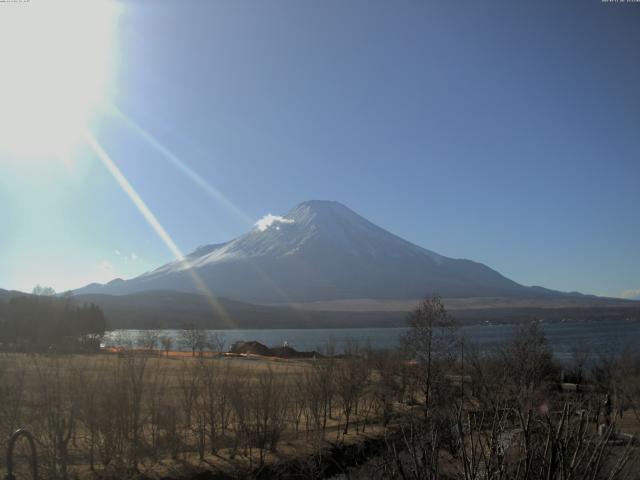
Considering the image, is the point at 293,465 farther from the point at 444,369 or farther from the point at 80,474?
the point at 444,369

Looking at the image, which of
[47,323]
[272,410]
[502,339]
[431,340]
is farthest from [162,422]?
[502,339]

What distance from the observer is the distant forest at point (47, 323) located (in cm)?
5175

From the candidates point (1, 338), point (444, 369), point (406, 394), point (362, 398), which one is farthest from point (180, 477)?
point (1, 338)

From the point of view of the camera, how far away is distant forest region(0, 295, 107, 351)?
51.8m

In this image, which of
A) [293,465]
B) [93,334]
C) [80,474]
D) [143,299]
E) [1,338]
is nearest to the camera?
[80,474]

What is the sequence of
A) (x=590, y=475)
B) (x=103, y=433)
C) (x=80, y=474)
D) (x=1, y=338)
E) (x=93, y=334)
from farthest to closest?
1. (x=93, y=334)
2. (x=1, y=338)
3. (x=103, y=433)
4. (x=80, y=474)
5. (x=590, y=475)

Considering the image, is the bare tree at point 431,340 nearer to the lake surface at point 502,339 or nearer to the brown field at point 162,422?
the brown field at point 162,422

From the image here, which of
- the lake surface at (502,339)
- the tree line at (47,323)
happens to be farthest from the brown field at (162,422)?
the tree line at (47,323)

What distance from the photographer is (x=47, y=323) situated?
5522 cm

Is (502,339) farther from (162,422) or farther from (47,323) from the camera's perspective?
(162,422)

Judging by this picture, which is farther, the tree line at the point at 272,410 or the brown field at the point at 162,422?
the brown field at the point at 162,422

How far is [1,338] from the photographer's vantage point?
52281mm

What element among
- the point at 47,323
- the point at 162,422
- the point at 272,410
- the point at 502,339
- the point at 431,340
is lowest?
the point at 502,339

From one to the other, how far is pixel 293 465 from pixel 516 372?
1107 cm
